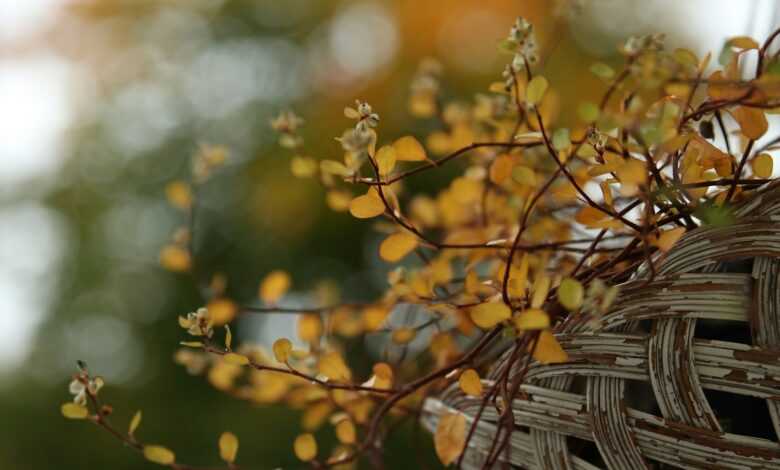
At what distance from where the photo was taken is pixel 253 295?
1.89 m

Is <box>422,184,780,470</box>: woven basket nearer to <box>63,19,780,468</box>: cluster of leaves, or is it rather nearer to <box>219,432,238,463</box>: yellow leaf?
<box>63,19,780,468</box>: cluster of leaves

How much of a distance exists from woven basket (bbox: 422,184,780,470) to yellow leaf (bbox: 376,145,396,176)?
92 mm

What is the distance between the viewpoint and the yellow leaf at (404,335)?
440 mm

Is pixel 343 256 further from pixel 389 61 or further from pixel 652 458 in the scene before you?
pixel 652 458

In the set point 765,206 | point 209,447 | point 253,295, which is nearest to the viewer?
point 765,206

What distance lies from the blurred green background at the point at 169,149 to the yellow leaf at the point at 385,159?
56.3 inches

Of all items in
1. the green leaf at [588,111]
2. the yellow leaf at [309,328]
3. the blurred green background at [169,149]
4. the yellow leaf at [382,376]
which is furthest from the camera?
the blurred green background at [169,149]

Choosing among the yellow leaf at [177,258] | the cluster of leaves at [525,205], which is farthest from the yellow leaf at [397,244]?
the yellow leaf at [177,258]

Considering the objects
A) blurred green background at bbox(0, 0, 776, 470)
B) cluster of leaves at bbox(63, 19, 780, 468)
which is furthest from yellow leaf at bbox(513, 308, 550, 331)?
blurred green background at bbox(0, 0, 776, 470)

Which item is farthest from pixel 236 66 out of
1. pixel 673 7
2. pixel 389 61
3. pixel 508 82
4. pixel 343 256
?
pixel 508 82

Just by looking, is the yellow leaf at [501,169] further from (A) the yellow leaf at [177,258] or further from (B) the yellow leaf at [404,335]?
(A) the yellow leaf at [177,258]

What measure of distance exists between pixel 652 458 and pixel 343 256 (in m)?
1.71

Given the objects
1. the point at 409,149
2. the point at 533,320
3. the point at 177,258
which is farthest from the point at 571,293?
the point at 177,258

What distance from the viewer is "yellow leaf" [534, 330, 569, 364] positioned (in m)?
0.28
